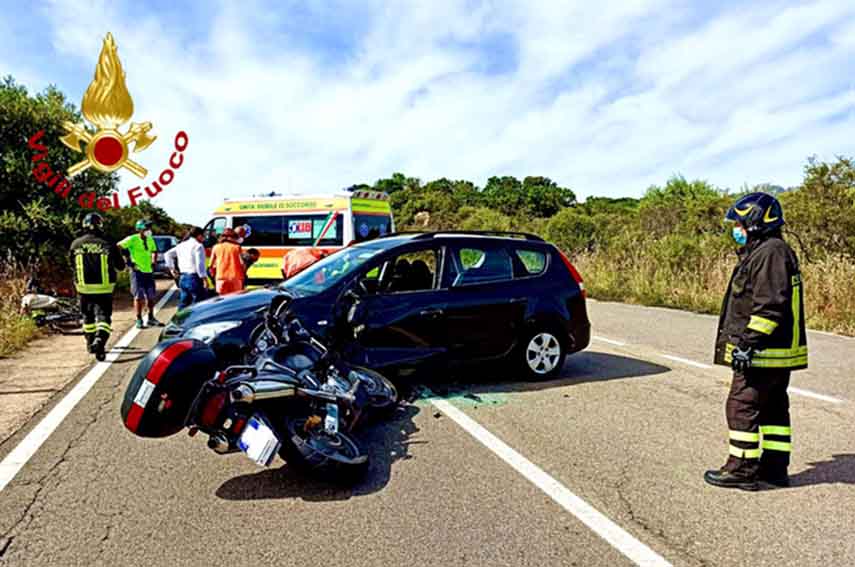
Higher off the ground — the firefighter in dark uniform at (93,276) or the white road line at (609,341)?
the firefighter in dark uniform at (93,276)

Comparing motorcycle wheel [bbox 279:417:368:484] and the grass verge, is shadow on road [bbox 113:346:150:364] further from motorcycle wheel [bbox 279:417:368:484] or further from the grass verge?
the grass verge

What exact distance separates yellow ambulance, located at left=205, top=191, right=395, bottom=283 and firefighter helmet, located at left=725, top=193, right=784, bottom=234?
1104cm

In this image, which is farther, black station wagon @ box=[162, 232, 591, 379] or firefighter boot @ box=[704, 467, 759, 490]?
black station wagon @ box=[162, 232, 591, 379]

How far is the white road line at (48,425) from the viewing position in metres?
4.29

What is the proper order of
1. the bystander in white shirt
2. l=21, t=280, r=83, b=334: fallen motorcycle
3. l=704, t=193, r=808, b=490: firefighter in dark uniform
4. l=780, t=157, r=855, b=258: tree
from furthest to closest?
l=780, t=157, r=855, b=258: tree, the bystander in white shirt, l=21, t=280, r=83, b=334: fallen motorcycle, l=704, t=193, r=808, b=490: firefighter in dark uniform

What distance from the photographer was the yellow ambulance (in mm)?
14719

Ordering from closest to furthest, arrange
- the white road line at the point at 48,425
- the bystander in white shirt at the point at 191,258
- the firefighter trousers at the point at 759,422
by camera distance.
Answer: the firefighter trousers at the point at 759,422 < the white road line at the point at 48,425 < the bystander in white shirt at the point at 191,258

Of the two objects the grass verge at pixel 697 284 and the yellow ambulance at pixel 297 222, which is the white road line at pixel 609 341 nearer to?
the grass verge at pixel 697 284

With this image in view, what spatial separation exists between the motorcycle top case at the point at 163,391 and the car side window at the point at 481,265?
10.6 feet

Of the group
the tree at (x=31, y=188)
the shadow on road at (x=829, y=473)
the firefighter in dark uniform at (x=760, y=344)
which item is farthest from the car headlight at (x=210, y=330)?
the tree at (x=31, y=188)

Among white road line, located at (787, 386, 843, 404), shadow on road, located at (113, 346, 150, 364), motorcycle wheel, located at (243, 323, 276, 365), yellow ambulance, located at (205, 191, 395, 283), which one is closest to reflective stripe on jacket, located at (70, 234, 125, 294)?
shadow on road, located at (113, 346, 150, 364)

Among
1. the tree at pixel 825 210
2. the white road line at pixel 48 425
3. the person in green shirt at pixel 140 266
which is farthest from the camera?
the tree at pixel 825 210

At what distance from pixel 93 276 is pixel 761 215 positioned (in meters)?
7.64

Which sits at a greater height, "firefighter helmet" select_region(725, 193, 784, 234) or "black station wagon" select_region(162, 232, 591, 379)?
"firefighter helmet" select_region(725, 193, 784, 234)
